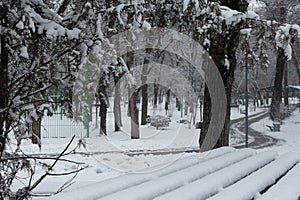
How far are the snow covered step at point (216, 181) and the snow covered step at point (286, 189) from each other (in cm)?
40

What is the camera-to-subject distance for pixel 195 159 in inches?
198

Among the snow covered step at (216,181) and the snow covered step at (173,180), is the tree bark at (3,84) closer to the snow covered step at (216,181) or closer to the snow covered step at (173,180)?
the snow covered step at (173,180)

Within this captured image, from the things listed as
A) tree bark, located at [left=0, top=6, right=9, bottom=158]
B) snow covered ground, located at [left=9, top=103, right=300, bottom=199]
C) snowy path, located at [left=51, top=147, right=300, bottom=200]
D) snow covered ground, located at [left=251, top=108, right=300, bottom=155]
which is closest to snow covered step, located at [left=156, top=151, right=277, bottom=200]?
snowy path, located at [left=51, top=147, right=300, bottom=200]

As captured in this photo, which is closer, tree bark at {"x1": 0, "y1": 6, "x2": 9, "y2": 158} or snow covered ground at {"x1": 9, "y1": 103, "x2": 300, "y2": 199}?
tree bark at {"x1": 0, "y1": 6, "x2": 9, "y2": 158}

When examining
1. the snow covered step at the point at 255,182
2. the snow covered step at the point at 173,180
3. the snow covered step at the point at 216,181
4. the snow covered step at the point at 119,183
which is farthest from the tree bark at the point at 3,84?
the snow covered step at the point at 255,182

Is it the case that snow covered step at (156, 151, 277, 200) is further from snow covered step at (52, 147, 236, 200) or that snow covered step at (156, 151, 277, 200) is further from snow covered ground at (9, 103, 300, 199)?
→ snow covered ground at (9, 103, 300, 199)

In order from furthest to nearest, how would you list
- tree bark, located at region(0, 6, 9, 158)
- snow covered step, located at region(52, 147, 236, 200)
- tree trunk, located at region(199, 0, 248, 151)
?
tree trunk, located at region(199, 0, 248, 151)
snow covered step, located at region(52, 147, 236, 200)
tree bark, located at region(0, 6, 9, 158)

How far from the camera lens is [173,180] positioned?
362 centimetres

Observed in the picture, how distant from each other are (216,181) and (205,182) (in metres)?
0.13

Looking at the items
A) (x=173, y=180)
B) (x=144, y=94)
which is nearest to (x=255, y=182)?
(x=173, y=180)

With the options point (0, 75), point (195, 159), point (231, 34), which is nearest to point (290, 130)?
point (231, 34)

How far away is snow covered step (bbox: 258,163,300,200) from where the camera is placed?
326 cm

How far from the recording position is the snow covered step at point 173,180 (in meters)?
3.06

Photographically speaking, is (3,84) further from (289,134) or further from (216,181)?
(289,134)
